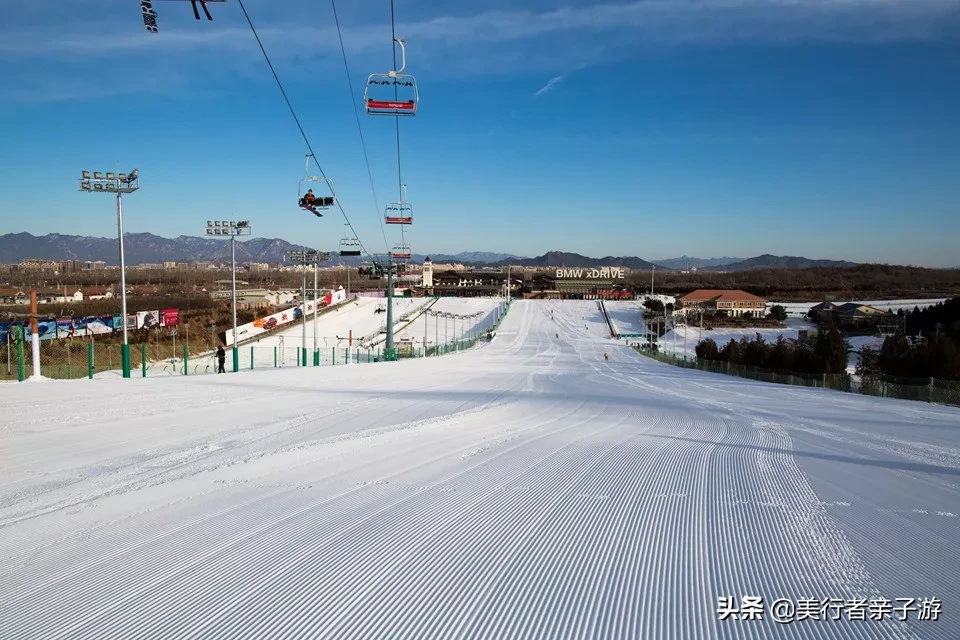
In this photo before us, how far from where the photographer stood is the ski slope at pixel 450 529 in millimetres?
2980

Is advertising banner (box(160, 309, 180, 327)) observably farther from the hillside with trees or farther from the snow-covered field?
the hillside with trees

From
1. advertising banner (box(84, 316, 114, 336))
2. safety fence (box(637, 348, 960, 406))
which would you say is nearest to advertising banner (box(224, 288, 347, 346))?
advertising banner (box(84, 316, 114, 336))

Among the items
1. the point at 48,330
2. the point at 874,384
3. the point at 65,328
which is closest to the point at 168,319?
the point at 65,328

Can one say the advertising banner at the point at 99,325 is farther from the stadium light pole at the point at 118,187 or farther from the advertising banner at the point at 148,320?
the stadium light pole at the point at 118,187

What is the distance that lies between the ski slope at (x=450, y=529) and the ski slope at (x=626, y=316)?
215 feet

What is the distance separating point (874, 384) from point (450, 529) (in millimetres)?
21978

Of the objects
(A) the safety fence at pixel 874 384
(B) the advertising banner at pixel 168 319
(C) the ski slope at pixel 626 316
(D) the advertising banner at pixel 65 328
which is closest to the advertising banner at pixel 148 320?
(B) the advertising banner at pixel 168 319

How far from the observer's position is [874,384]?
2102 cm

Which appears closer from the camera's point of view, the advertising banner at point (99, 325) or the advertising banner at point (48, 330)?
the advertising banner at point (48, 330)

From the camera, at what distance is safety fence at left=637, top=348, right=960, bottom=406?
1802cm

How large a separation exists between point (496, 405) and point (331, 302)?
213 ft

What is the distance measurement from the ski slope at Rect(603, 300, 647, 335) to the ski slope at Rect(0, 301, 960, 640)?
6561 centimetres

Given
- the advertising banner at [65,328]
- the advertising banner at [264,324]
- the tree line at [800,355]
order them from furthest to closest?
the advertising banner at [264,324] < the advertising banner at [65,328] < the tree line at [800,355]

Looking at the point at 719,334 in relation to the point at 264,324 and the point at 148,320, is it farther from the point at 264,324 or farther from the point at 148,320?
the point at 148,320
